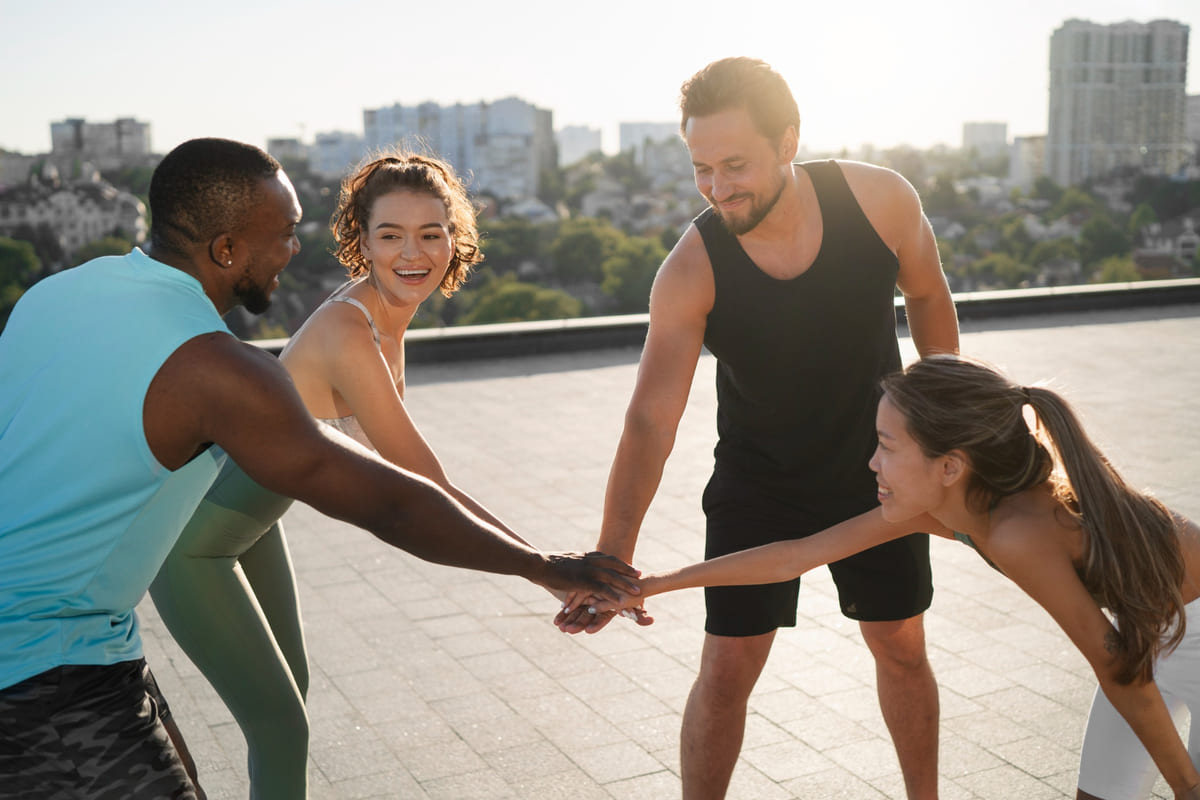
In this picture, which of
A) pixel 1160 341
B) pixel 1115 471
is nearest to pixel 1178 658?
pixel 1115 471

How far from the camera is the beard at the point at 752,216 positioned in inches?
112

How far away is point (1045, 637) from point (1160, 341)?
8.59 m

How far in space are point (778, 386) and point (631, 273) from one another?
2705 inches

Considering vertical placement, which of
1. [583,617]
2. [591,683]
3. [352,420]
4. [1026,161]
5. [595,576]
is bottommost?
[591,683]

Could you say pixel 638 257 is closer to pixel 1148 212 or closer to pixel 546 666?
pixel 1148 212

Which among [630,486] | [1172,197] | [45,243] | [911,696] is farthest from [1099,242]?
[630,486]

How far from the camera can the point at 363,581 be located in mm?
5328

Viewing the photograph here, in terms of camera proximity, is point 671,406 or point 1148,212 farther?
Result: point 1148,212

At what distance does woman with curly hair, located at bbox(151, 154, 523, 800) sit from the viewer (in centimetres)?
247

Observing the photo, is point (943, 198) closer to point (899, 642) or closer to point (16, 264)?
point (16, 264)

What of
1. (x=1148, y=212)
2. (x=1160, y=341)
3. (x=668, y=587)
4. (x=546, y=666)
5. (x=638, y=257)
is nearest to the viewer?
(x=668, y=587)

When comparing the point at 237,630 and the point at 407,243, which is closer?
the point at 237,630

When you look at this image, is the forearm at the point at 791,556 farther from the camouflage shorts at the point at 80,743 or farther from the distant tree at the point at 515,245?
the distant tree at the point at 515,245

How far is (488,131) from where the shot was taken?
15012 centimetres
